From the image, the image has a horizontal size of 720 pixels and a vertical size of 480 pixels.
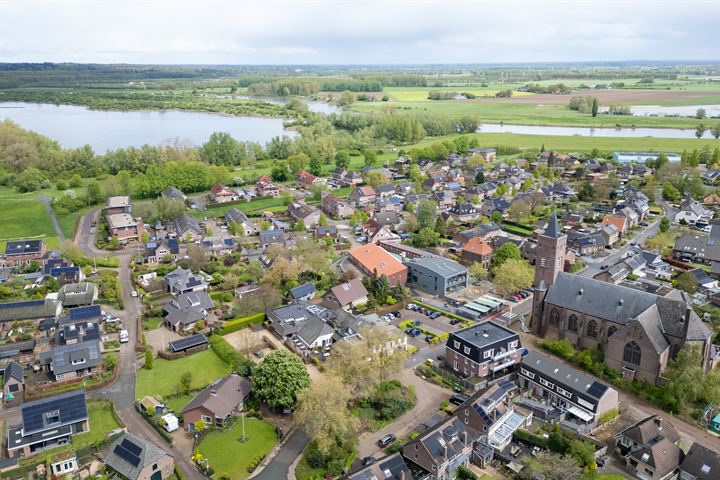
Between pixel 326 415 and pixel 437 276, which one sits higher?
pixel 326 415

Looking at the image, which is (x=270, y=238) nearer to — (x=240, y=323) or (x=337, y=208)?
(x=337, y=208)

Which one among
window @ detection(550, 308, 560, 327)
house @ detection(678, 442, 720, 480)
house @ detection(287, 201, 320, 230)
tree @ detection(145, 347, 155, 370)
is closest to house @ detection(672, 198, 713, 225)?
window @ detection(550, 308, 560, 327)

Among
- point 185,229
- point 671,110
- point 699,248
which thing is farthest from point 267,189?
point 671,110

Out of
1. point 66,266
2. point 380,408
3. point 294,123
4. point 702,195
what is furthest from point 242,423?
point 294,123

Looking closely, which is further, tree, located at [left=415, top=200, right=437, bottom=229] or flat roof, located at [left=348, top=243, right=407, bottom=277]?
tree, located at [left=415, top=200, right=437, bottom=229]

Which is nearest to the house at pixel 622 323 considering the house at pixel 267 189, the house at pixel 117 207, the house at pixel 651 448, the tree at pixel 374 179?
the house at pixel 651 448

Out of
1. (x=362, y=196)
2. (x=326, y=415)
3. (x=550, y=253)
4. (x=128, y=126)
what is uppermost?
(x=128, y=126)

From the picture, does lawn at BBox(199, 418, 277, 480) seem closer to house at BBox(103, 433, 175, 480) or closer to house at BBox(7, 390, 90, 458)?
house at BBox(103, 433, 175, 480)
